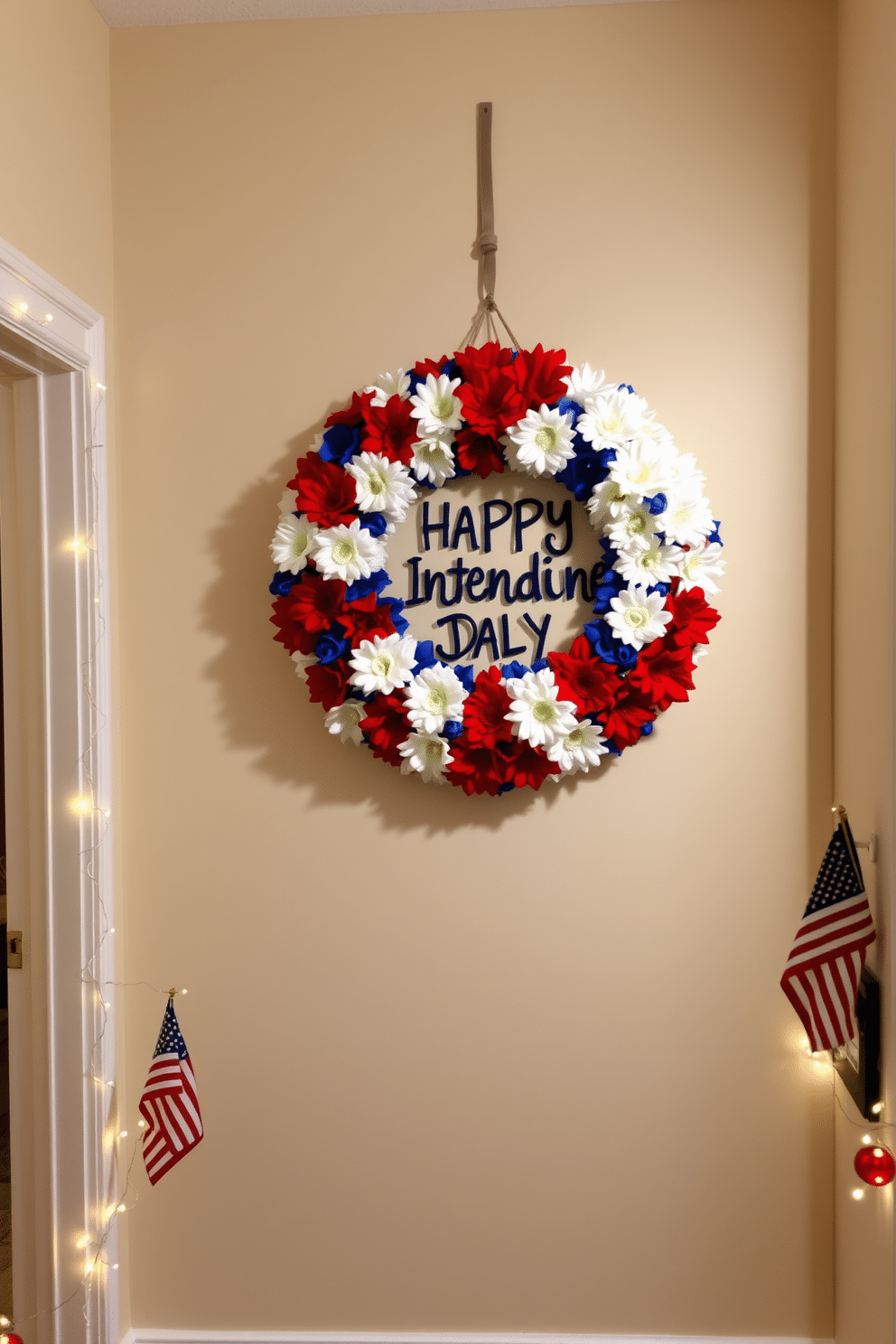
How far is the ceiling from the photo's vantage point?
74.4 inches

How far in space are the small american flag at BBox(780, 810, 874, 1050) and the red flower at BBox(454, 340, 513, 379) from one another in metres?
1.04

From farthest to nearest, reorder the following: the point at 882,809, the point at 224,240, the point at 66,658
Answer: the point at 224,240 < the point at 66,658 < the point at 882,809

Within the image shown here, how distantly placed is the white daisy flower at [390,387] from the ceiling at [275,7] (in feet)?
2.35

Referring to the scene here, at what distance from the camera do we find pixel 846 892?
1688 millimetres

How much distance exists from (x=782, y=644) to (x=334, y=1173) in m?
1.39

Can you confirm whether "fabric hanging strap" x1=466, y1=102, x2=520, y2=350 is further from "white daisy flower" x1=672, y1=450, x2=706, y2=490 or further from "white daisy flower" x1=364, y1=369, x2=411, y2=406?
"white daisy flower" x1=672, y1=450, x2=706, y2=490

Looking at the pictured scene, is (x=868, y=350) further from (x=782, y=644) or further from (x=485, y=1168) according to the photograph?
(x=485, y=1168)

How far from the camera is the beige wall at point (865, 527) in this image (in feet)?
5.31

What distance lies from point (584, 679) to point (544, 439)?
46 cm

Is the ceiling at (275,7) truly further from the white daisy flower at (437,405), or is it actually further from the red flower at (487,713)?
the red flower at (487,713)

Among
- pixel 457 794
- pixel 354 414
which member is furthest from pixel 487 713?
pixel 354 414

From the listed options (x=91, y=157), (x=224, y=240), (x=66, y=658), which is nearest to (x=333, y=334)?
(x=224, y=240)

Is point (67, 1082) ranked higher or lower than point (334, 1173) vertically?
higher

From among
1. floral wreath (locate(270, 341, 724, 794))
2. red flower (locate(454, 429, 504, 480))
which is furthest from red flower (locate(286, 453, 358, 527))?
red flower (locate(454, 429, 504, 480))
